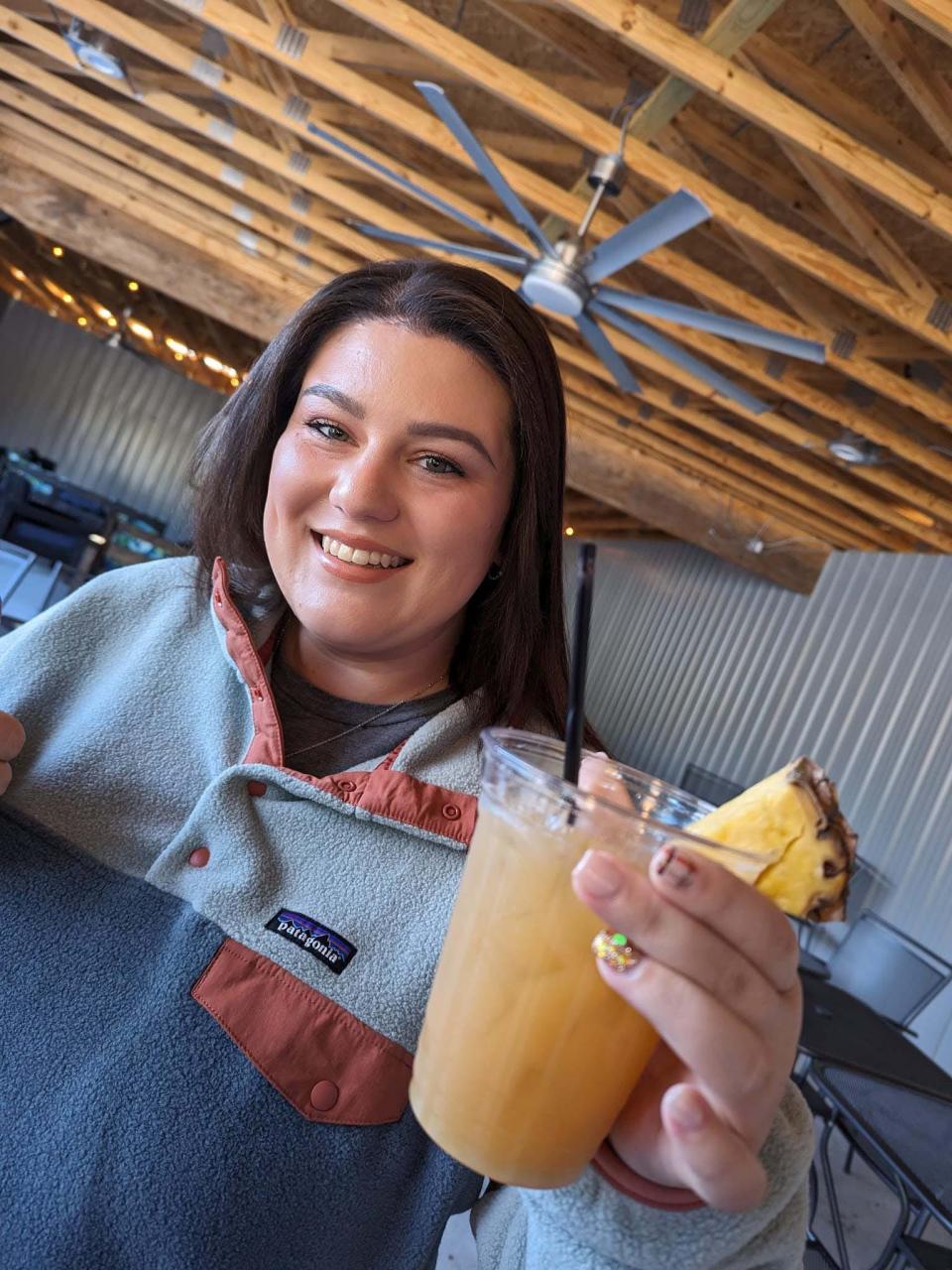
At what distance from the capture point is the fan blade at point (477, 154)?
2811mm

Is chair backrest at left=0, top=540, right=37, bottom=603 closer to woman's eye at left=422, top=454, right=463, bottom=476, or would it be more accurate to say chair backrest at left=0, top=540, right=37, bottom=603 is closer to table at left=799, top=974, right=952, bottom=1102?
woman's eye at left=422, top=454, right=463, bottom=476

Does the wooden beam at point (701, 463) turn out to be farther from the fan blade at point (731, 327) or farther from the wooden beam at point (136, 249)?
the fan blade at point (731, 327)

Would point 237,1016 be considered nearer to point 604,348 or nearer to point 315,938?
point 315,938

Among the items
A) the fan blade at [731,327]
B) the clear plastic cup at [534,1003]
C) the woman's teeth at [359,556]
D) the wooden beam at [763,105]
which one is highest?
the wooden beam at [763,105]

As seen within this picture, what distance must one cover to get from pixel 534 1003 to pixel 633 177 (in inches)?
177

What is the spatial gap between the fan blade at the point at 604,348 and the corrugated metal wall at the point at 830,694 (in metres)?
2.97

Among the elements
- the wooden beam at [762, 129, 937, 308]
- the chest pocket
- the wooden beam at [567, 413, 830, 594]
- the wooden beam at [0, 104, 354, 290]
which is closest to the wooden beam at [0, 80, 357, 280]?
the wooden beam at [0, 104, 354, 290]

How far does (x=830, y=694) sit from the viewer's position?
689 centimetres

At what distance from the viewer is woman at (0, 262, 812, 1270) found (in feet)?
2.89

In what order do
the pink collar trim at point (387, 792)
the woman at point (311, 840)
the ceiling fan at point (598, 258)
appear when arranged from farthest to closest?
the ceiling fan at point (598, 258)
the pink collar trim at point (387, 792)
the woman at point (311, 840)

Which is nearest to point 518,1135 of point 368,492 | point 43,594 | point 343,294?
point 368,492

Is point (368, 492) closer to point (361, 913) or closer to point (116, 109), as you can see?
point (361, 913)

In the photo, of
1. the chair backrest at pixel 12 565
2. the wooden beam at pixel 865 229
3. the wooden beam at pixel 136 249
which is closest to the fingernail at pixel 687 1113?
the chair backrest at pixel 12 565

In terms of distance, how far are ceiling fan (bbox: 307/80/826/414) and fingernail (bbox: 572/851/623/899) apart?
264 centimetres
